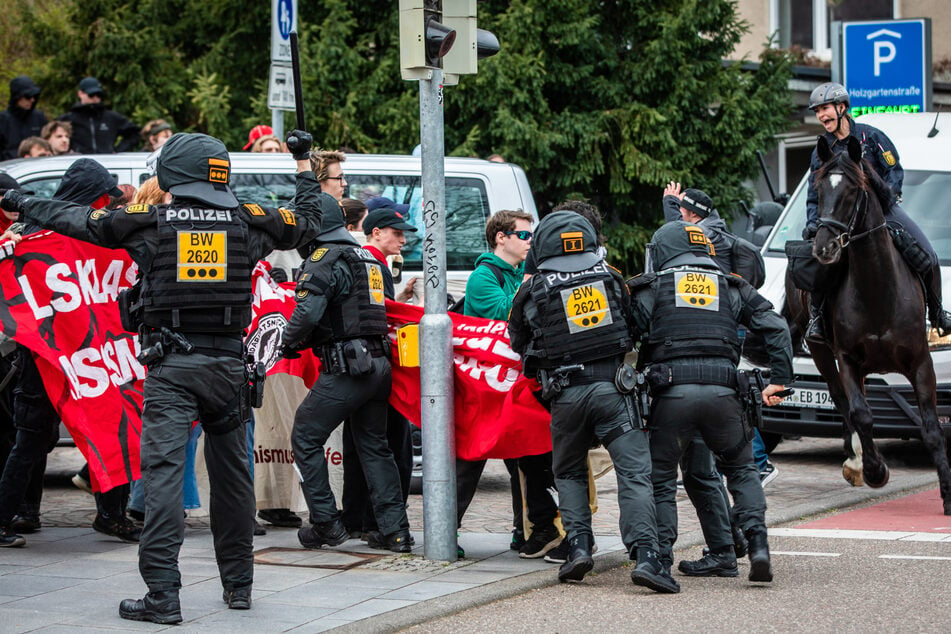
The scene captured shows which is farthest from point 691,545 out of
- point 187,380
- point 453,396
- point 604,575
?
point 187,380

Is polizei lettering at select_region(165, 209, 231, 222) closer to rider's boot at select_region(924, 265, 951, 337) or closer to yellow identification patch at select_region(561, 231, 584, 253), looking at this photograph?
yellow identification patch at select_region(561, 231, 584, 253)

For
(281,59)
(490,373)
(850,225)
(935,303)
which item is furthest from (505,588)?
(281,59)

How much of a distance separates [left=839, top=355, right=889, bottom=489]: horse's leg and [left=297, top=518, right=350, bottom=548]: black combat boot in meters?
3.79

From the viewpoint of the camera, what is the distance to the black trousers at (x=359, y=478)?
8.33 meters

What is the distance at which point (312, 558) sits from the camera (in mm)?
7727

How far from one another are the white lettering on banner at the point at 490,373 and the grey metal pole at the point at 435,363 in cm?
21

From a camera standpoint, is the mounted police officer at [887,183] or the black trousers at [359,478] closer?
the black trousers at [359,478]

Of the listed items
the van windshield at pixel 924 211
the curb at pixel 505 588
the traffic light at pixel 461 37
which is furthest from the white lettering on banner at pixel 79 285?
the van windshield at pixel 924 211

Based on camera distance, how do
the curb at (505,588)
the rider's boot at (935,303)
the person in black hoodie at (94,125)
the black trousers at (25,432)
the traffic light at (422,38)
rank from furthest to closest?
1. the person in black hoodie at (94,125)
2. the rider's boot at (935,303)
3. the black trousers at (25,432)
4. the traffic light at (422,38)
5. the curb at (505,588)

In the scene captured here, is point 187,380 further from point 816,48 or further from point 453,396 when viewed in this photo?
point 816,48

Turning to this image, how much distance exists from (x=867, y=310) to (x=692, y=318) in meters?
3.46

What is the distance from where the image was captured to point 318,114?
16.0 metres

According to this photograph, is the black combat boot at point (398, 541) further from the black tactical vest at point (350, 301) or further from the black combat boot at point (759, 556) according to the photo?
the black combat boot at point (759, 556)

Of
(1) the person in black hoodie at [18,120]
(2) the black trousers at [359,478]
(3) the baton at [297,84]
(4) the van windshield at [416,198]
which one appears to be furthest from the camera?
(1) the person in black hoodie at [18,120]
